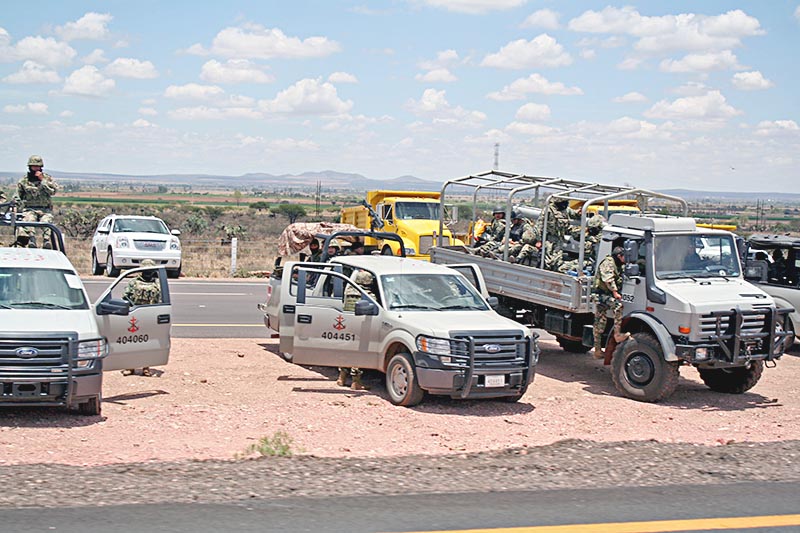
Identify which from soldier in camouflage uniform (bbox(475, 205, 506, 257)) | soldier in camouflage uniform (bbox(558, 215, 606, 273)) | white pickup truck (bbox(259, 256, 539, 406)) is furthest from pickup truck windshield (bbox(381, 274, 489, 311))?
soldier in camouflage uniform (bbox(475, 205, 506, 257))

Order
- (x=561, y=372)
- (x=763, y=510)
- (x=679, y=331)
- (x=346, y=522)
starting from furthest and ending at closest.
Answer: (x=561, y=372)
(x=679, y=331)
(x=763, y=510)
(x=346, y=522)

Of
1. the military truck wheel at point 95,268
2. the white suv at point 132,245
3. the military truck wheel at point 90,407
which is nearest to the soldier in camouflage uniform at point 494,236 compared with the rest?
the military truck wheel at point 90,407

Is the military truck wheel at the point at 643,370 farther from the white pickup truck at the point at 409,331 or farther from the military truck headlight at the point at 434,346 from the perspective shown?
the military truck headlight at the point at 434,346

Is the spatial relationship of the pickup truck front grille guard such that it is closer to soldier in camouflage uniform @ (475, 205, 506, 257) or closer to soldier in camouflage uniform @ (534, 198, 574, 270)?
soldier in camouflage uniform @ (534, 198, 574, 270)

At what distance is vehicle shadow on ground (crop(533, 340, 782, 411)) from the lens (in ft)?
40.8

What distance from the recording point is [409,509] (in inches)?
277

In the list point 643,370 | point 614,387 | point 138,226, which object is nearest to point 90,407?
point 643,370

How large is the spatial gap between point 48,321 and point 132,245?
17087 mm

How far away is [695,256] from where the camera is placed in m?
12.8

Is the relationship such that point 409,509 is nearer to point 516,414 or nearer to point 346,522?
point 346,522

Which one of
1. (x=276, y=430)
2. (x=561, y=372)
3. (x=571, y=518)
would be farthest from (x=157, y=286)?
(x=571, y=518)

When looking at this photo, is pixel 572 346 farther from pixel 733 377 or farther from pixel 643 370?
pixel 643 370

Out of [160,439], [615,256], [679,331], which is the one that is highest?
[615,256]

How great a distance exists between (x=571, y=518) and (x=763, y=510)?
1.54m
